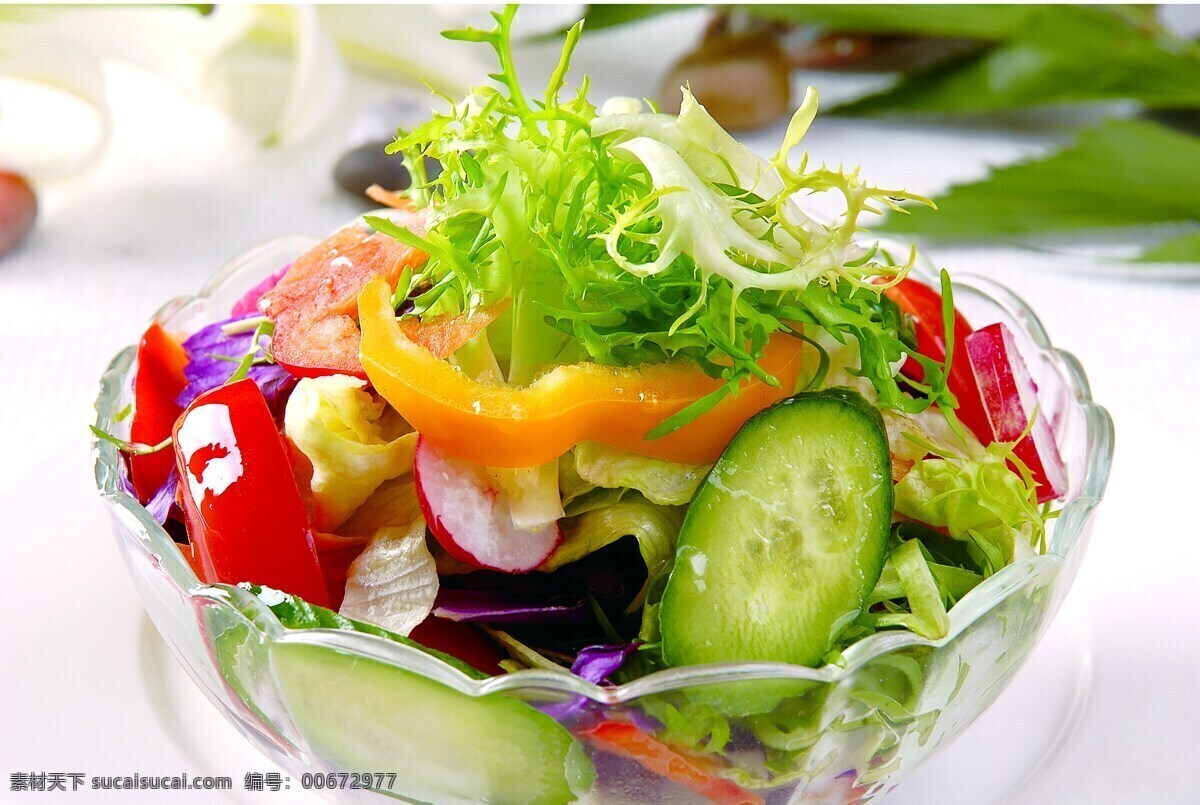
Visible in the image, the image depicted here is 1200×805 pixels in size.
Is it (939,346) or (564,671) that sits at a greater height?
(939,346)

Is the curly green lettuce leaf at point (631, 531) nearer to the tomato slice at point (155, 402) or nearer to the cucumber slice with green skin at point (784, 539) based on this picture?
the cucumber slice with green skin at point (784, 539)

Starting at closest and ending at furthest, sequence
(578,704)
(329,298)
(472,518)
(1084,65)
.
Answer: (578,704) → (472,518) → (329,298) → (1084,65)

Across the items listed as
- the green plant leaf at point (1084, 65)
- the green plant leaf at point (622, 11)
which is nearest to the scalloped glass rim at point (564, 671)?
the green plant leaf at point (1084, 65)

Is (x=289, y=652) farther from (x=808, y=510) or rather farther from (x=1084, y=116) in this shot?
(x=1084, y=116)

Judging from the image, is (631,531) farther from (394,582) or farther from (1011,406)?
(1011,406)

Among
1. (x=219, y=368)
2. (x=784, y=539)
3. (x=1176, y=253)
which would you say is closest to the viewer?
(x=784, y=539)

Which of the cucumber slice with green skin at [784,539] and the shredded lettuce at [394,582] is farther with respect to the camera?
the shredded lettuce at [394,582]

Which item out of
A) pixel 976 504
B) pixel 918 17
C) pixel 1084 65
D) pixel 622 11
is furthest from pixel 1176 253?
pixel 976 504

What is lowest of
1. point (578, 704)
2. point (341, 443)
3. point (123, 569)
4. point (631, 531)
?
point (123, 569)

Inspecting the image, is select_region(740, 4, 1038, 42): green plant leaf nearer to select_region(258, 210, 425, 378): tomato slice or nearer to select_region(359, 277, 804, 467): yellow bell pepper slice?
select_region(258, 210, 425, 378): tomato slice
